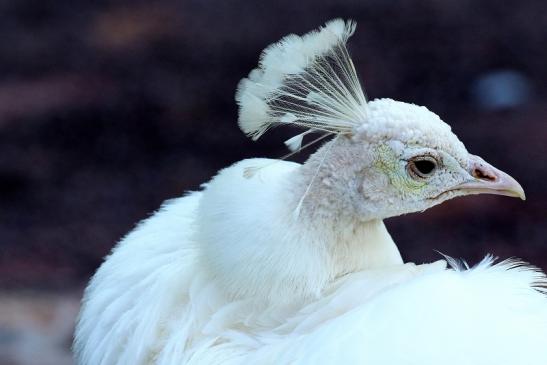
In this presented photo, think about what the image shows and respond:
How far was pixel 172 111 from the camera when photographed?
5.61 m

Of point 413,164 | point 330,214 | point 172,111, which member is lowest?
point 172,111

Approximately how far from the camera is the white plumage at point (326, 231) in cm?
213

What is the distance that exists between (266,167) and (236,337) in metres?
0.39

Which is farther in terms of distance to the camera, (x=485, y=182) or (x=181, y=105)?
(x=181, y=105)

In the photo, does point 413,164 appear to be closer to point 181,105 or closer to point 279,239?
point 279,239

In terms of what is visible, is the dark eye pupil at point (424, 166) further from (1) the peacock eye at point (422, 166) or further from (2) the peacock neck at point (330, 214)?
(2) the peacock neck at point (330, 214)

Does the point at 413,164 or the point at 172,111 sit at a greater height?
the point at 413,164

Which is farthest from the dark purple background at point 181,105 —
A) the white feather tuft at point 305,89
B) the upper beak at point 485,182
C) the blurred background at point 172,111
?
the white feather tuft at point 305,89

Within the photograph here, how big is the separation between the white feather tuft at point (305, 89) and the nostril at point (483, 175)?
273mm

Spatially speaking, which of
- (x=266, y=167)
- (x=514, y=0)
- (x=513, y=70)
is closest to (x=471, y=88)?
(x=513, y=70)

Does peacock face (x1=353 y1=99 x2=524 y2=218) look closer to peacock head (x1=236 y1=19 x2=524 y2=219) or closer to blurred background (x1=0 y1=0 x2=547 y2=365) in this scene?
peacock head (x1=236 y1=19 x2=524 y2=219)


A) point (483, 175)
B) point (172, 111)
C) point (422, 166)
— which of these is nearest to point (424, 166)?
point (422, 166)

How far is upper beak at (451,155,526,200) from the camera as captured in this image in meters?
2.22

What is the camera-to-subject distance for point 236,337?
7.43 feet
